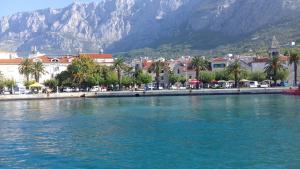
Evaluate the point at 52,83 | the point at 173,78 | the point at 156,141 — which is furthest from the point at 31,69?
the point at 156,141

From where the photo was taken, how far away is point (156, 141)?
3816 centimetres

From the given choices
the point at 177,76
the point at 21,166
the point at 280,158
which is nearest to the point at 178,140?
the point at 280,158

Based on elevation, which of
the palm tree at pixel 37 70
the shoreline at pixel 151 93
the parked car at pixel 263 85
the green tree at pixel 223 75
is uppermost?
the palm tree at pixel 37 70

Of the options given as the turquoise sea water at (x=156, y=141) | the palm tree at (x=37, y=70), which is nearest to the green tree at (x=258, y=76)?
the palm tree at (x=37, y=70)

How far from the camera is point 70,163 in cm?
3033

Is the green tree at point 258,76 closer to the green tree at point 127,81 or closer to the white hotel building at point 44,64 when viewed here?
the green tree at point 127,81

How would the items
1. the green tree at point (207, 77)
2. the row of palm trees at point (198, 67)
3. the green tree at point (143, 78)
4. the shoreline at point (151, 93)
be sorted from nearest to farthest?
the shoreline at point (151, 93)
the row of palm trees at point (198, 67)
the green tree at point (207, 77)
the green tree at point (143, 78)

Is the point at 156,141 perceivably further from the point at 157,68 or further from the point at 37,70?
the point at 157,68

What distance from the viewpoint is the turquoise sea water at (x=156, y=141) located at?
30.2 m

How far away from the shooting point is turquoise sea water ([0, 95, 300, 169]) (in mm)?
30219

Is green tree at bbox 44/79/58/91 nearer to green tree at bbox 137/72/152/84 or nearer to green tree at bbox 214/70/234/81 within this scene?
green tree at bbox 137/72/152/84

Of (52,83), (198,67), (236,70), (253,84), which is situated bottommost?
(253,84)

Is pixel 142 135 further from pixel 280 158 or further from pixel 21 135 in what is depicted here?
pixel 280 158

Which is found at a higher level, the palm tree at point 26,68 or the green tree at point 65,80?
the palm tree at point 26,68
